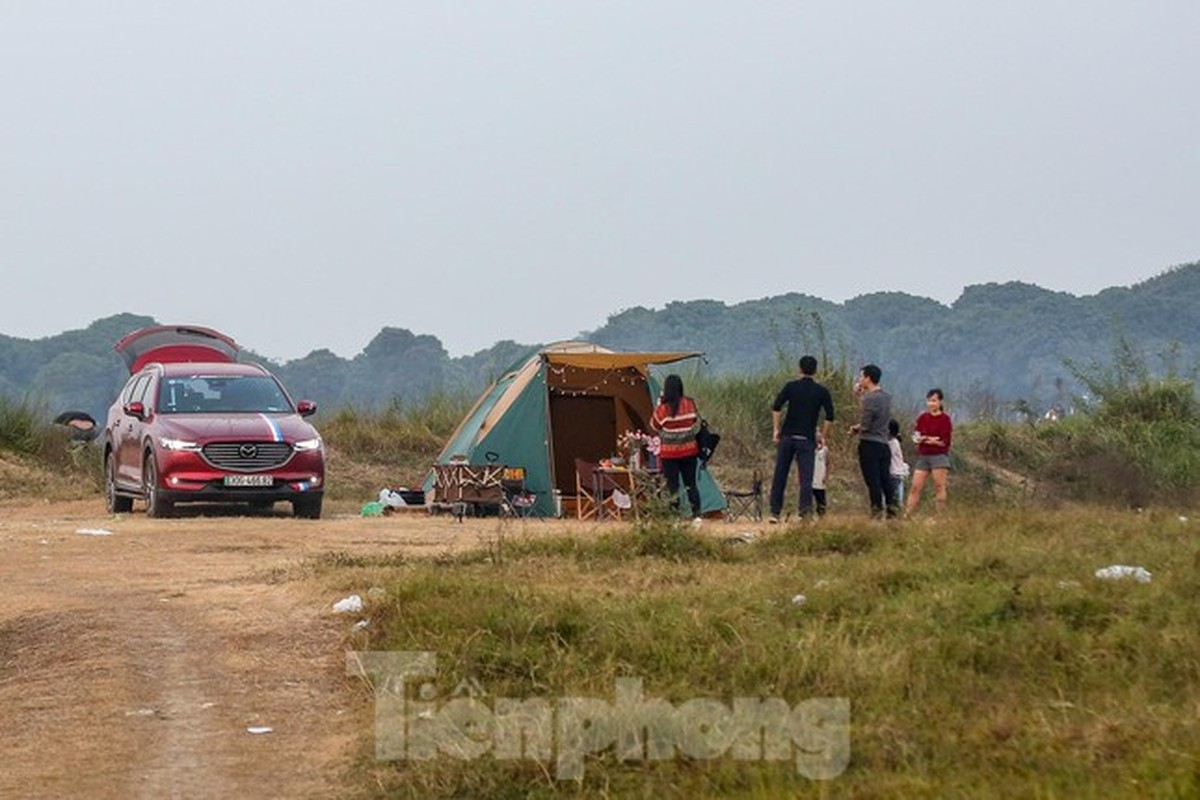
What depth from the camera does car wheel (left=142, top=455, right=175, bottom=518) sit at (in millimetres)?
18281

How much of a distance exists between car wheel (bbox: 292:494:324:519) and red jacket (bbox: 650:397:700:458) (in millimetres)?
3892

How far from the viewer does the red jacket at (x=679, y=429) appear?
17.2 metres

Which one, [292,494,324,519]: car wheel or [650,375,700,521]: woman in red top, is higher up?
[650,375,700,521]: woman in red top

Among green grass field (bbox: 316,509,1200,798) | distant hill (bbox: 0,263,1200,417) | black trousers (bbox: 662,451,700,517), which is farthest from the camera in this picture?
distant hill (bbox: 0,263,1200,417)

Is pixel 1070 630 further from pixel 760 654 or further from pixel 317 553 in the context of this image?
pixel 317 553

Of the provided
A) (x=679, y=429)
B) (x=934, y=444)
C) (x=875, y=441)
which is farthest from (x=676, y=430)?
(x=934, y=444)

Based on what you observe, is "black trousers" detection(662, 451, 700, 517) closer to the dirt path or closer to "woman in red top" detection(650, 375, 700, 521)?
"woman in red top" detection(650, 375, 700, 521)

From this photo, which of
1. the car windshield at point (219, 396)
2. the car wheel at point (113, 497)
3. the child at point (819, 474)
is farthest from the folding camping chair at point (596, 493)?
the car wheel at point (113, 497)

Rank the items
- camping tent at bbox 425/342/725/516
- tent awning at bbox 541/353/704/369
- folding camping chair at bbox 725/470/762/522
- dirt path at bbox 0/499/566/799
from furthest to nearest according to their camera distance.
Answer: tent awning at bbox 541/353/704/369 < camping tent at bbox 425/342/725/516 < folding camping chair at bbox 725/470/762/522 < dirt path at bbox 0/499/566/799

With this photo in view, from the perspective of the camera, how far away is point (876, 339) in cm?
10412

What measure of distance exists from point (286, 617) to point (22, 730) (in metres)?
2.35

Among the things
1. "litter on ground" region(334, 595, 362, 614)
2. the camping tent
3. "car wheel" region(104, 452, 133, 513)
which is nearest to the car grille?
"car wheel" region(104, 452, 133, 513)

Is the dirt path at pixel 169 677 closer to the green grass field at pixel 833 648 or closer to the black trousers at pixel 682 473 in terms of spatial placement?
the green grass field at pixel 833 648

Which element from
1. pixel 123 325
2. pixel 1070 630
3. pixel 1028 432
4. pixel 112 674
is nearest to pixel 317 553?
pixel 112 674
